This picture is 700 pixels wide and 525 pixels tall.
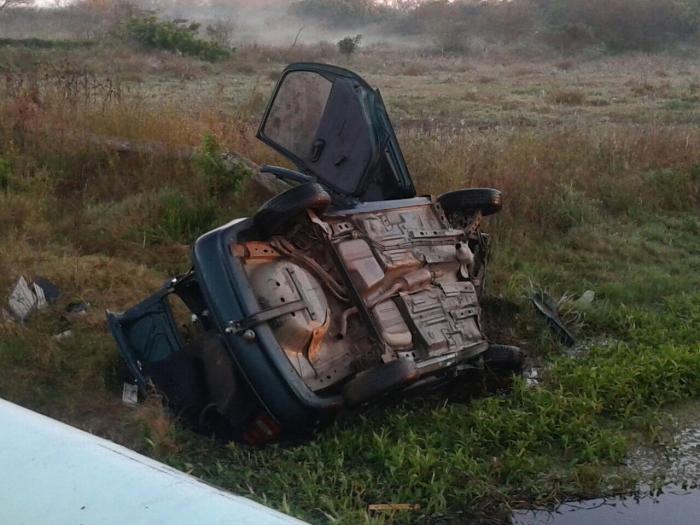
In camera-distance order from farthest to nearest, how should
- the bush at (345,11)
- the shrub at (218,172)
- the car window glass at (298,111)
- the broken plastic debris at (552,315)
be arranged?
the bush at (345,11)
the shrub at (218,172)
the broken plastic debris at (552,315)
the car window glass at (298,111)

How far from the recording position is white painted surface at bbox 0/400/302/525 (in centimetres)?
172

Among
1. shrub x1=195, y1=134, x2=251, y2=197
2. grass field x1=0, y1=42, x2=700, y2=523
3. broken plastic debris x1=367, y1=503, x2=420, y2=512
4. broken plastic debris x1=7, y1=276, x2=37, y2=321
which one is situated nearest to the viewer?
broken plastic debris x1=367, y1=503, x2=420, y2=512

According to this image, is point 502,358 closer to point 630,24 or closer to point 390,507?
point 390,507

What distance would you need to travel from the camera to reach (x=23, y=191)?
6.66m

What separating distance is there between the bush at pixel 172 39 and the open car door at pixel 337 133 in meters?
18.6

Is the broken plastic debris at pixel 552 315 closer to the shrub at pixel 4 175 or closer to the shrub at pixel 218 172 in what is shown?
the shrub at pixel 218 172

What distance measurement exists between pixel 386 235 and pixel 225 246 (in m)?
1.01

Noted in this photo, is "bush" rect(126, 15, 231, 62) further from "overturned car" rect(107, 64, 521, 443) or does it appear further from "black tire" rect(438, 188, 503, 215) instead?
"overturned car" rect(107, 64, 521, 443)

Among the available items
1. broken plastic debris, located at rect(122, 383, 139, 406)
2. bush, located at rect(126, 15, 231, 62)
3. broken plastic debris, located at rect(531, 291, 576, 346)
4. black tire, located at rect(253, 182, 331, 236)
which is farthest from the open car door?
bush, located at rect(126, 15, 231, 62)

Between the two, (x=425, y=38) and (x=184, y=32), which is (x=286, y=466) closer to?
(x=184, y=32)

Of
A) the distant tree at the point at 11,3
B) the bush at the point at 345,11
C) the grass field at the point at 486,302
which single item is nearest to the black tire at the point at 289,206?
the grass field at the point at 486,302

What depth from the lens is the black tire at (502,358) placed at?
4652mm

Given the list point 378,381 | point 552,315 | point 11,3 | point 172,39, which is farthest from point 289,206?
point 11,3

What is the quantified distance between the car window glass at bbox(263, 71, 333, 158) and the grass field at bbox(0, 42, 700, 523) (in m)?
1.29
